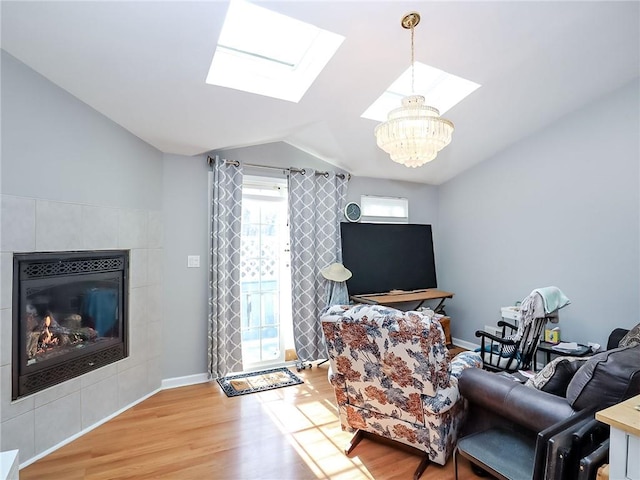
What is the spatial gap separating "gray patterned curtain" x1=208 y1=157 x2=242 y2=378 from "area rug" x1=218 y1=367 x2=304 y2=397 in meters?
0.10

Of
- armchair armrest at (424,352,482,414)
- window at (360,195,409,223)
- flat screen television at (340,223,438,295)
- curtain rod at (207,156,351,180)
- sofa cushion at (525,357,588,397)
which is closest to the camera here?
sofa cushion at (525,357,588,397)

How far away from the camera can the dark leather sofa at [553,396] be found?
54.6 inches

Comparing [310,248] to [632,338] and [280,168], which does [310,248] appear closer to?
[280,168]

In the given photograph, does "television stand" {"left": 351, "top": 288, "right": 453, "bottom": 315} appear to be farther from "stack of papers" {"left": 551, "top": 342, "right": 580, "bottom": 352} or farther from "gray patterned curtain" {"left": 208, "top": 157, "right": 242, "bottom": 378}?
"gray patterned curtain" {"left": 208, "top": 157, "right": 242, "bottom": 378}

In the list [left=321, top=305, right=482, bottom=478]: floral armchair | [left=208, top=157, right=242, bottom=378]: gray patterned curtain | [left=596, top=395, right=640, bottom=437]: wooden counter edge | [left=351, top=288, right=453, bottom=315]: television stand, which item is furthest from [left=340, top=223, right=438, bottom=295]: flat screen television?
[left=596, top=395, right=640, bottom=437]: wooden counter edge

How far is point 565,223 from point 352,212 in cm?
230

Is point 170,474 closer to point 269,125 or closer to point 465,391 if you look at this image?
point 465,391

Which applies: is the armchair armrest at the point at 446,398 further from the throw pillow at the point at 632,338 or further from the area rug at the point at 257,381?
the area rug at the point at 257,381

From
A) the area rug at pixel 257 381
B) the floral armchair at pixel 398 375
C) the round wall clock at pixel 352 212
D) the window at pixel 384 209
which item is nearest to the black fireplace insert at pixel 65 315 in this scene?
the area rug at pixel 257 381

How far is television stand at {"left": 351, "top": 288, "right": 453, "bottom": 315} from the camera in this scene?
3.86 metres

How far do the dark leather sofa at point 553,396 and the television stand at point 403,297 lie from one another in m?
1.84

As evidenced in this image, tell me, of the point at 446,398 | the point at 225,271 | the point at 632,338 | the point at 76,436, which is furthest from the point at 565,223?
Answer: the point at 76,436

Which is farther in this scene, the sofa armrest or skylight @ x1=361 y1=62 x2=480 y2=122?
skylight @ x1=361 y1=62 x2=480 y2=122

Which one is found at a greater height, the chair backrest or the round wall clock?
the round wall clock
